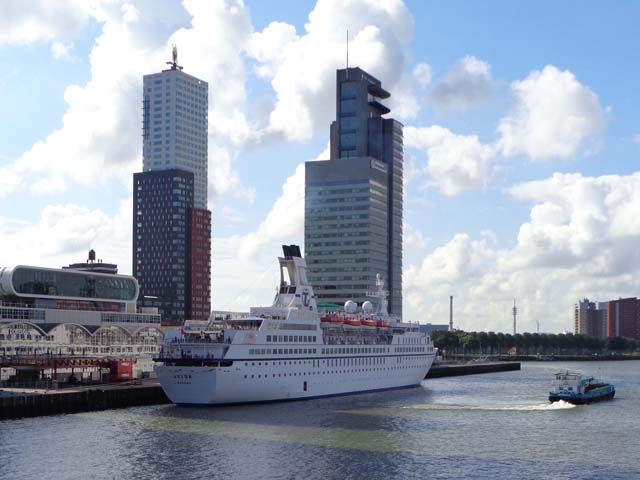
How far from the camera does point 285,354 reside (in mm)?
92312

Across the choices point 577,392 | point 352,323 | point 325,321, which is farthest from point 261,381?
point 577,392

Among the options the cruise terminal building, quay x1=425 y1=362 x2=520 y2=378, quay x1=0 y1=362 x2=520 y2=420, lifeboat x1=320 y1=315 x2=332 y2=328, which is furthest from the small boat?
the cruise terminal building

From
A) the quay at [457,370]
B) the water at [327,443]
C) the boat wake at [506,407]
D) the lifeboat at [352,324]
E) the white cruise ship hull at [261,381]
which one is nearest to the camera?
the water at [327,443]

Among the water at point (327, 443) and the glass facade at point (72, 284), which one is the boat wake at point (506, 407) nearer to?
the water at point (327, 443)

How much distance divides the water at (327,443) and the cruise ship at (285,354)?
2.52 m

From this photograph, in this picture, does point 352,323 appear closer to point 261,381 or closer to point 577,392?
point 261,381

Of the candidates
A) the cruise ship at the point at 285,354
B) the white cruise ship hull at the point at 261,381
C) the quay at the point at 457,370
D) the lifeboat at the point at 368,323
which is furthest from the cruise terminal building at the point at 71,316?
the quay at the point at 457,370

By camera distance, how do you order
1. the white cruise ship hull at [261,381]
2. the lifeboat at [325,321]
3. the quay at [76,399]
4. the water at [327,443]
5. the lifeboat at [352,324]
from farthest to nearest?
the lifeboat at [352,324]
the lifeboat at [325,321]
the white cruise ship hull at [261,381]
the quay at [76,399]
the water at [327,443]

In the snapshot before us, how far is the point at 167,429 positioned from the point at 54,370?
3146 centimetres

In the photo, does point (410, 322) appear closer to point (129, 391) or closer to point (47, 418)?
point (129, 391)

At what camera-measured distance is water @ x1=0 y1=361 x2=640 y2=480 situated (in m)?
55.2

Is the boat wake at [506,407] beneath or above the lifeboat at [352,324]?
beneath

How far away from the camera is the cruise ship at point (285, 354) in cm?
8475

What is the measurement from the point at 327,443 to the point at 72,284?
3351 inches
